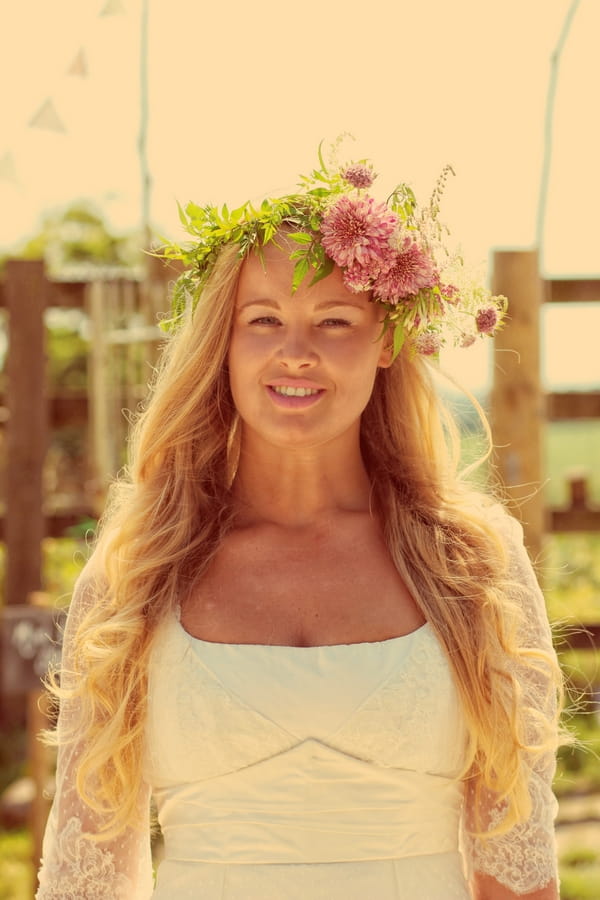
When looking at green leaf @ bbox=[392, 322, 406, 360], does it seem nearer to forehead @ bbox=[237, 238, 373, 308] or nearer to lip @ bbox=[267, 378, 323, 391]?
forehead @ bbox=[237, 238, 373, 308]

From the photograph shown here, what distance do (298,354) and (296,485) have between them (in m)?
0.33

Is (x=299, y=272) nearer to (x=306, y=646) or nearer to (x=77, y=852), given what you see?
(x=306, y=646)

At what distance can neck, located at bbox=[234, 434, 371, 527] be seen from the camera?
2.29m

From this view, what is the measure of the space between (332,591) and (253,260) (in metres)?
0.61

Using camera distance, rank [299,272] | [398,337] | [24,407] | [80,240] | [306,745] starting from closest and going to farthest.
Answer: [306,745] < [299,272] < [398,337] < [24,407] < [80,240]

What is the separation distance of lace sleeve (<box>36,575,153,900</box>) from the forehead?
76 cm

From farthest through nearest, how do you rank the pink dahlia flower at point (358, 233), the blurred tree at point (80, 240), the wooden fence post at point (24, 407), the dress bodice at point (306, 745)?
1. the blurred tree at point (80, 240)
2. the wooden fence post at point (24, 407)
3. the pink dahlia flower at point (358, 233)
4. the dress bodice at point (306, 745)

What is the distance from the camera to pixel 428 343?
2252mm

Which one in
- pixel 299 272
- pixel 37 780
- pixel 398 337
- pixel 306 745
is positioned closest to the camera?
pixel 306 745

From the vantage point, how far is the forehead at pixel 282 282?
2131 millimetres

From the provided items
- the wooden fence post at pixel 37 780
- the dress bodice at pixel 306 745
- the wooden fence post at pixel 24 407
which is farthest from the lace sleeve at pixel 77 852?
the wooden fence post at pixel 24 407

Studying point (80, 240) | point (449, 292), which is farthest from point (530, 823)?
point (80, 240)

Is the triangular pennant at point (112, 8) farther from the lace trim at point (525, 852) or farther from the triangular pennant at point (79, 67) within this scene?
the lace trim at point (525, 852)

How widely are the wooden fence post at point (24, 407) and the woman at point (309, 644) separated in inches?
81.6
